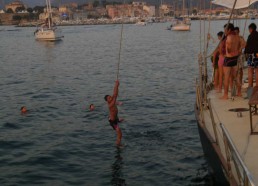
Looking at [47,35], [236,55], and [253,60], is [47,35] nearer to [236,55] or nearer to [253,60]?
[236,55]

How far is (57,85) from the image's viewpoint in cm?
2884

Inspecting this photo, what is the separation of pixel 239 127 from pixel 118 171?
383 centimetres

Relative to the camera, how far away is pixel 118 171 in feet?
38.1

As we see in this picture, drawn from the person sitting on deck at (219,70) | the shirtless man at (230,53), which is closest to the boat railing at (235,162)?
the shirtless man at (230,53)

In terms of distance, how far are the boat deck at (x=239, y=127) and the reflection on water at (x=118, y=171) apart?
2.65 meters

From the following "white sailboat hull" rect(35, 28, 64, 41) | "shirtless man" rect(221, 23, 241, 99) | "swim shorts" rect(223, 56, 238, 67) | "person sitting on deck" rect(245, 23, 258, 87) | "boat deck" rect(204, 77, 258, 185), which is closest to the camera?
"boat deck" rect(204, 77, 258, 185)

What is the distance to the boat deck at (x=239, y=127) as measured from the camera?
24.5ft

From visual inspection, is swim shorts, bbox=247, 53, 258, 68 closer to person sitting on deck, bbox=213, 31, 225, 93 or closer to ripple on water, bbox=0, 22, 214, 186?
person sitting on deck, bbox=213, 31, 225, 93

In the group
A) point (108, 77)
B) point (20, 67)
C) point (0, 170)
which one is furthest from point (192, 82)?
point (20, 67)

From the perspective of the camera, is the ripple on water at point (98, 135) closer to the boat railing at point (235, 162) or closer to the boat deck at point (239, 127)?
the boat deck at point (239, 127)

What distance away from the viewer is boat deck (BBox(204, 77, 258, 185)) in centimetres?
746

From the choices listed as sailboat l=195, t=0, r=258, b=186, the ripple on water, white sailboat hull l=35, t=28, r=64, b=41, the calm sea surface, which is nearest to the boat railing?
sailboat l=195, t=0, r=258, b=186

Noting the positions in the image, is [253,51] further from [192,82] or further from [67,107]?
[192,82]

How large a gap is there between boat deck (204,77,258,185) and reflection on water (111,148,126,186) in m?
2.65
